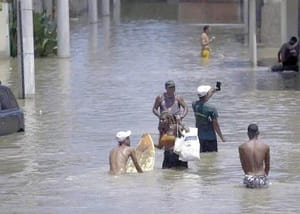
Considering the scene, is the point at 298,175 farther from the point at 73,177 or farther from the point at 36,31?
the point at 36,31

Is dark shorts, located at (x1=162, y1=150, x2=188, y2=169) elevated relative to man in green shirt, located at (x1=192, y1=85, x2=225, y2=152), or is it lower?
lower

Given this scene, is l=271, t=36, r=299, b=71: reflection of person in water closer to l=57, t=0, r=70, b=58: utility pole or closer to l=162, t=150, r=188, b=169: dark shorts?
l=57, t=0, r=70, b=58: utility pole

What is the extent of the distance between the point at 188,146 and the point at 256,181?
6.04 feet

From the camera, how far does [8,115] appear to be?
2252cm

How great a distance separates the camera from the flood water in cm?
1453

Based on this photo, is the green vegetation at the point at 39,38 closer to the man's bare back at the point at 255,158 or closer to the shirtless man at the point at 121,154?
the shirtless man at the point at 121,154

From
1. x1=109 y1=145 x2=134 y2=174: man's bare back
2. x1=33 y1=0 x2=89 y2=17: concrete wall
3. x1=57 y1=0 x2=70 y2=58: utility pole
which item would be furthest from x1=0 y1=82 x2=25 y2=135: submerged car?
x1=33 y1=0 x2=89 y2=17: concrete wall

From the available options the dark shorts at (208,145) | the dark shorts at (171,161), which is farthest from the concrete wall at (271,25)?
the dark shorts at (171,161)

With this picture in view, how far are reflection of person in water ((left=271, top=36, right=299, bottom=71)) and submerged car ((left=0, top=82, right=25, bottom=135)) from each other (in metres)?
14.1

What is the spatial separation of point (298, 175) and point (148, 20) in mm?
55922

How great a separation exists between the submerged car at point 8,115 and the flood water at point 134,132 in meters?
0.20

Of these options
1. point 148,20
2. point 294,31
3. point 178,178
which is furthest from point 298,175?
point 148,20

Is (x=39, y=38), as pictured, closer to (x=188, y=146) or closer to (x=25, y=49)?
(x=25, y=49)

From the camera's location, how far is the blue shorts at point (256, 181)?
1509 cm
